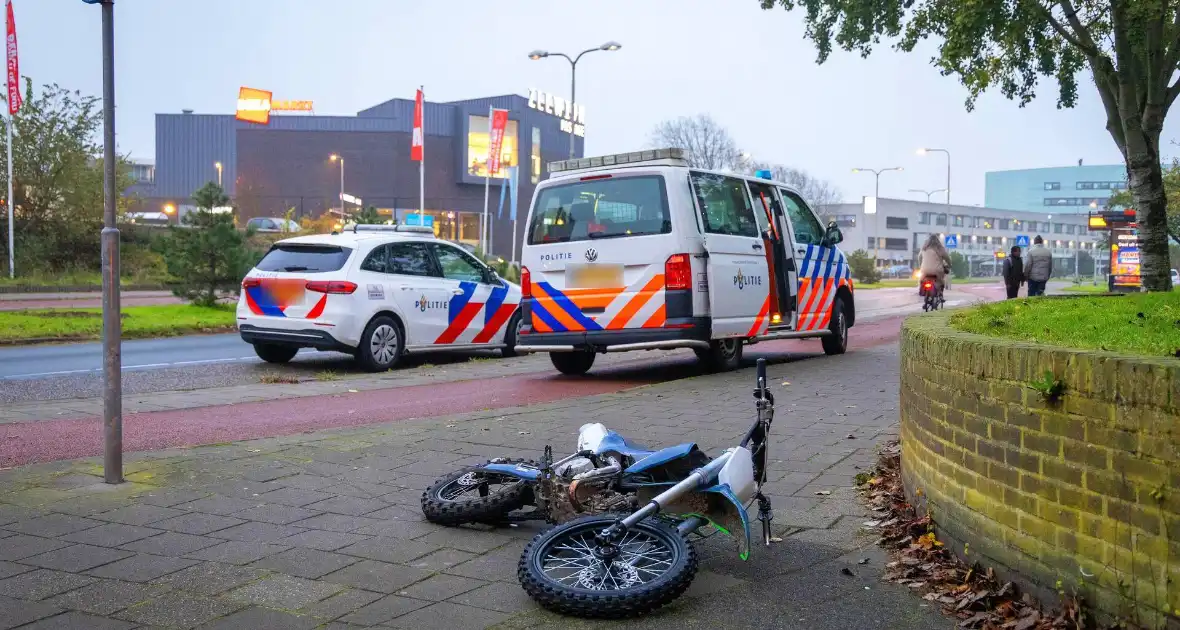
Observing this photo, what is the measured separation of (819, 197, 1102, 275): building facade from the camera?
116 meters

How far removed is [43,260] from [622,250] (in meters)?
28.2

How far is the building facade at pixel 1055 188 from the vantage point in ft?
526

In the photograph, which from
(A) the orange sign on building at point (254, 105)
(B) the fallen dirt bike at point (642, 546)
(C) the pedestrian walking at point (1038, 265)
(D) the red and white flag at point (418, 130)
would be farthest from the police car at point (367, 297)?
(A) the orange sign on building at point (254, 105)

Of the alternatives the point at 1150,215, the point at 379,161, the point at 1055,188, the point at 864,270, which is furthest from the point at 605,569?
the point at 1055,188

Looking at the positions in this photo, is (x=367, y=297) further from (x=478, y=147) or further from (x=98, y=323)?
(x=478, y=147)

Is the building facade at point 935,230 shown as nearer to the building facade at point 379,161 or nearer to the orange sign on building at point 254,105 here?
the building facade at point 379,161

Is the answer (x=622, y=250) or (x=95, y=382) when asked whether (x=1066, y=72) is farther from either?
(x=95, y=382)

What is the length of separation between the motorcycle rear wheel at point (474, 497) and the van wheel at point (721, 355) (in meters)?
6.27

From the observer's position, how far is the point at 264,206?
7906 centimetres

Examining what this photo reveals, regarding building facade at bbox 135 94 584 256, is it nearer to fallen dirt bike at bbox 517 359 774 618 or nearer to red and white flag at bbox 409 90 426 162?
red and white flag at bbox 409 90 426 162

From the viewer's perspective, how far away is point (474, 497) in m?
4.98

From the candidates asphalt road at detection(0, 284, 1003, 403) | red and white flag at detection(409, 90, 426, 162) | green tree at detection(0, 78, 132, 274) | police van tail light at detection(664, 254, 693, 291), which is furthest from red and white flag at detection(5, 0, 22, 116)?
police van tail light at detection(664, 254, 693, 291)

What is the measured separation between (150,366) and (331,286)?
2486mm

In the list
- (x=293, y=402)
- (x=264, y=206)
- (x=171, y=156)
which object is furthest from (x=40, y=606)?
(x=171, y=156)
